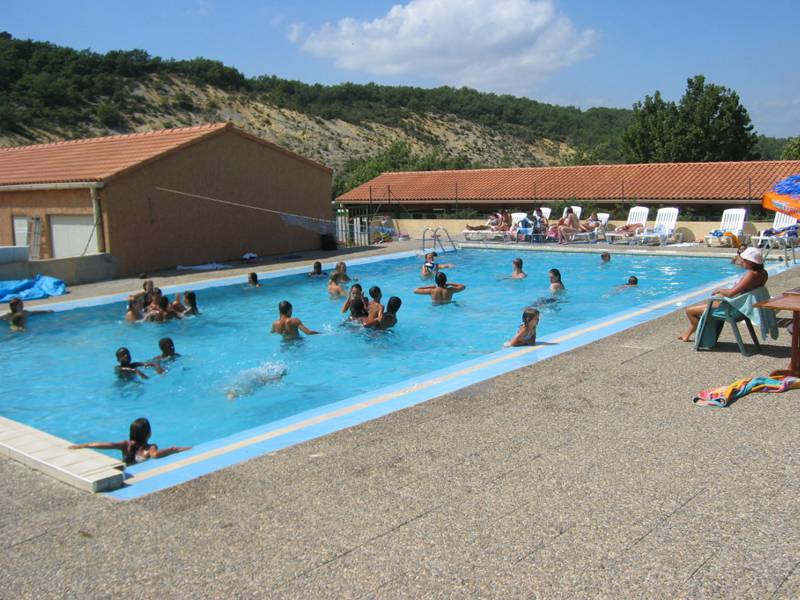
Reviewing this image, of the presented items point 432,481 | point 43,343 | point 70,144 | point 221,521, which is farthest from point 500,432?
point 70,144

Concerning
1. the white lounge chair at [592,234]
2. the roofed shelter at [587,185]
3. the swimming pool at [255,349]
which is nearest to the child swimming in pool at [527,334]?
the swimming pool at [255,349]

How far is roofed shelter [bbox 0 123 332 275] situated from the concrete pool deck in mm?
14156

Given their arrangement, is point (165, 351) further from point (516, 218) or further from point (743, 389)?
point (516, 218)

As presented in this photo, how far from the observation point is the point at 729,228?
21.8 meters

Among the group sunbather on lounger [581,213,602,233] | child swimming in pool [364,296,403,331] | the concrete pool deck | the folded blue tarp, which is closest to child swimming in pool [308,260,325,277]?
the folded blue tarp

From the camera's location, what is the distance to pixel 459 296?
1653 centimetres

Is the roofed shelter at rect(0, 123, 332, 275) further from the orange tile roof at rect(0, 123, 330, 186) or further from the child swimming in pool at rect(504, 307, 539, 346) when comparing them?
the child swimming in pool at rect(504, 307, 539, 346)

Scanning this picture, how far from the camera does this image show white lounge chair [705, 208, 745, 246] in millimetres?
21344

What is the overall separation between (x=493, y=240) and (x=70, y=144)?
46.3 ft

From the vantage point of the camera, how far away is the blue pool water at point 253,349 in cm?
933

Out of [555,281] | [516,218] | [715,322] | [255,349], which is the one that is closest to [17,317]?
A: [255,349]

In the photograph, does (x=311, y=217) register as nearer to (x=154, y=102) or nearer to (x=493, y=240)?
(x=493, y=240)

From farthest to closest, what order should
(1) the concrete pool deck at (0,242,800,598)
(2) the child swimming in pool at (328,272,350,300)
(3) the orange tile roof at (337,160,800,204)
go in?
(3) the orange tile roof at (337,160,800,204) < (2) the child swimming in pool at (328,272,350,300) < (1) the concrete pool deck at (0,242,800,598)

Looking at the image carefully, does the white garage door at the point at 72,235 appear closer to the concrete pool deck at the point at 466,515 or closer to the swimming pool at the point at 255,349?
the swimming pool at the point at 255,349
